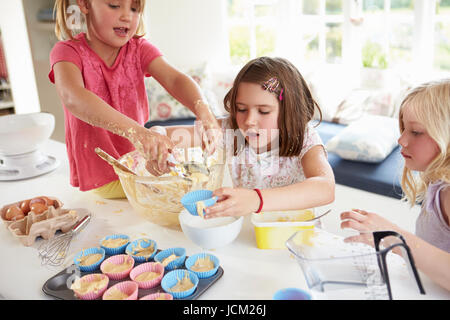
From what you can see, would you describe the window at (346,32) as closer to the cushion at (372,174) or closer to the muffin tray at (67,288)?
the cushion at (372,174)

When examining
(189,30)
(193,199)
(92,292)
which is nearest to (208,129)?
(193,199)

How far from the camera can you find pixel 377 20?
115 inches

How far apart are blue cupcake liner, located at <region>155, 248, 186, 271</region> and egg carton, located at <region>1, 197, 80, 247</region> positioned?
32 centimetres

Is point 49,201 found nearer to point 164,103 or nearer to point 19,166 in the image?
point 19,166

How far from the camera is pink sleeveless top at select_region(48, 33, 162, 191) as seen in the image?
1274mm

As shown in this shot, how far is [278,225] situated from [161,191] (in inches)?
12.4

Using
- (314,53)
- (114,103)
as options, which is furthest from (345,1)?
(114,103)

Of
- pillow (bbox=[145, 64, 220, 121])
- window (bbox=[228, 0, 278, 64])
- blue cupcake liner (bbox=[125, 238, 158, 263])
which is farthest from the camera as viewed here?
window (bbox=[228, 0, 278, 64])

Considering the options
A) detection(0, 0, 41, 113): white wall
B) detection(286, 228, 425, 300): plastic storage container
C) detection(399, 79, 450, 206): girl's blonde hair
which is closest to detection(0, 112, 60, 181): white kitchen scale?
detection(286, 228, 425, 300): plastic storage container

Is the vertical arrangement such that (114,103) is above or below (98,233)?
above

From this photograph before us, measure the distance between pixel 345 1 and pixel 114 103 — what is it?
227cm

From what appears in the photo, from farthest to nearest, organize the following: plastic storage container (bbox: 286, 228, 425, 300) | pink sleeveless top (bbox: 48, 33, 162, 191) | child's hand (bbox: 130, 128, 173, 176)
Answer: pink sleeveless top (bbox: 48, 33, 162, 191) → child's hand (bbox: 130, 128, 173, 176) → plastic storage container (bbox: 286, 228, 425, 300)

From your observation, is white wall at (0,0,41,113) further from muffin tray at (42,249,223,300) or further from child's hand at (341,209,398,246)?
child's hand at (341,209,398,246)
